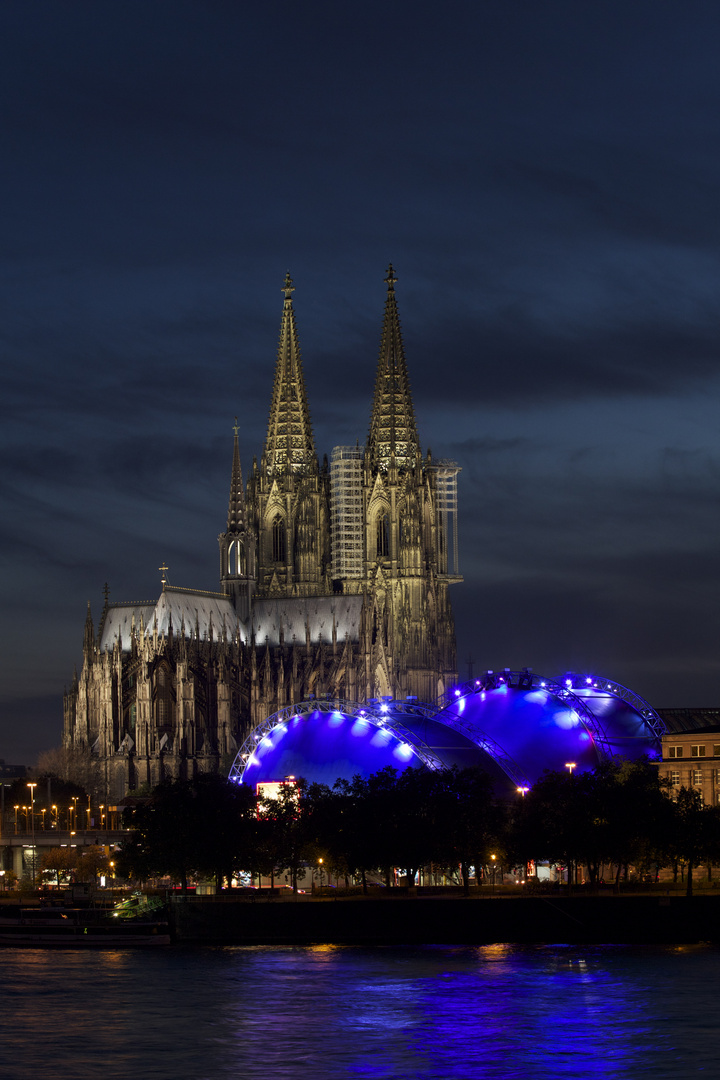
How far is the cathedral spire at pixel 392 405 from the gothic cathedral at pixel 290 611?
133mm

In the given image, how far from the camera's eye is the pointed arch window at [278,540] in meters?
171

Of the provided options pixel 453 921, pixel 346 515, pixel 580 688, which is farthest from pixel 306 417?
pixel 453 921

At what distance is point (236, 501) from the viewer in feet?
565

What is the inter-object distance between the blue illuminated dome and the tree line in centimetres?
670

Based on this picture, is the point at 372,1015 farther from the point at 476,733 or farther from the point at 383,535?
the point at 383,535

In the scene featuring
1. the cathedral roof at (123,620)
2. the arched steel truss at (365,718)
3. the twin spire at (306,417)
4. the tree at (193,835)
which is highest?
the twin spire at (306,417)

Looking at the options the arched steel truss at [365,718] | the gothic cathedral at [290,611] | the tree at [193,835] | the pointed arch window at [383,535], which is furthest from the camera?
the pointed arch window at [383,535]

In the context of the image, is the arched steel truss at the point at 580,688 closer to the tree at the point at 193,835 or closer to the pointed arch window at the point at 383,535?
the tree at the point at 193,835

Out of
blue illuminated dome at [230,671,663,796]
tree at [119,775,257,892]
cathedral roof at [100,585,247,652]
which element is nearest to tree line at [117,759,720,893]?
tree at [119,775,257,892]

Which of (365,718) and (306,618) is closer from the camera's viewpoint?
(365,718)

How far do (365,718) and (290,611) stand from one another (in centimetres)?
5273

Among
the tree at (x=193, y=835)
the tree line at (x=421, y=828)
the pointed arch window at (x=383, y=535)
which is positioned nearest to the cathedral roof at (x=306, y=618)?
the pointed arch window at (x=383, y=535)

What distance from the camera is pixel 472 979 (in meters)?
67.1

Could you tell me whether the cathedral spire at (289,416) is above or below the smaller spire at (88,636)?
above
